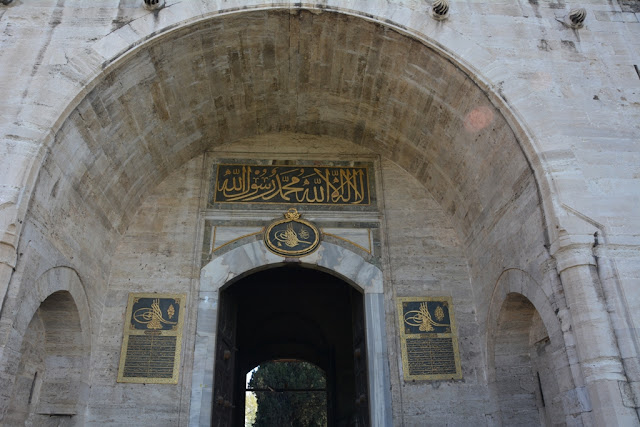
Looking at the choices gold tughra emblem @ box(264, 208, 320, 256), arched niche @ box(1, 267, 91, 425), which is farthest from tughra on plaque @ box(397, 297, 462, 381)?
arched niche @ box(1, 267, 91, 425)

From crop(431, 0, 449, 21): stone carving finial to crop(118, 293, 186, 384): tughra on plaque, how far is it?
3547mm

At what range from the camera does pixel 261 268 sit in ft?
17.5

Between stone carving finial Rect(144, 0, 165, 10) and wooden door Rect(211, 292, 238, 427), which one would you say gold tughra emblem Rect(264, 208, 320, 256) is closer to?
wooden door Rect(211, 292, 238, 427)

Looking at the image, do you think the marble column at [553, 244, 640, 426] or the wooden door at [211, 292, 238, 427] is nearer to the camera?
the marble column at [553, 244, 640, 426]

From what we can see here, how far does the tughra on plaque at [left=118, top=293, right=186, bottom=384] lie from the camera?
4734 mm

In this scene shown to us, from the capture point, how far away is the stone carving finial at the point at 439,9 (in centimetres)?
461

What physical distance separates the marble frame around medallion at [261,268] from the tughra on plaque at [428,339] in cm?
21

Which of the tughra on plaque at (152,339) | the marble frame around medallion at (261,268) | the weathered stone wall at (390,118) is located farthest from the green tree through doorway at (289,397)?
the weathered stone wall at (390,118)

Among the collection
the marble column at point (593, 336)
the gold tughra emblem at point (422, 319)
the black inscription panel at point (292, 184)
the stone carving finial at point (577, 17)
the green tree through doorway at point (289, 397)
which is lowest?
the marble column at point (593, 336)

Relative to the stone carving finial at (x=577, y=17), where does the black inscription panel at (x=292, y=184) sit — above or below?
below

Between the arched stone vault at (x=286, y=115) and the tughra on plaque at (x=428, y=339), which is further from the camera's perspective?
the tughra on plaque at (x=428, y=339)

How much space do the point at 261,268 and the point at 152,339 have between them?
1247 millimetres

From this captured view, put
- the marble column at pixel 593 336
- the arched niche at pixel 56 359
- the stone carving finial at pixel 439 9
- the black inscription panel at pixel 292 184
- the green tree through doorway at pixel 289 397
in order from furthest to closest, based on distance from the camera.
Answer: the green tree through doorway at pixel 289 397
the black inscription panel at pixel 292 184
the stone carving finial at pixel 439 9
the arched niche at pixel 56 359
the marble column at pixel 593 336

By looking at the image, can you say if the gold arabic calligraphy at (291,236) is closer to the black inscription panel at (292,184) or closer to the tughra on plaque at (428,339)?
the black inscription panel at (292,184)
